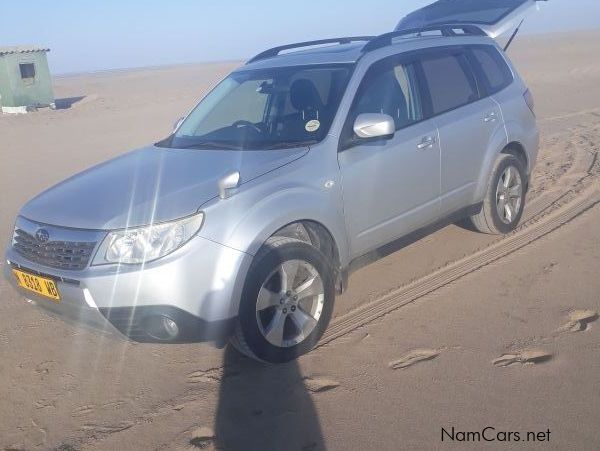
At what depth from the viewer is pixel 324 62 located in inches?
180

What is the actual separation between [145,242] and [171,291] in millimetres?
305

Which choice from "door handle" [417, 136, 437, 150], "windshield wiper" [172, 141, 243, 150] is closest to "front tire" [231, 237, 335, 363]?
"windshield wiper" [172, 141, 243, 150]

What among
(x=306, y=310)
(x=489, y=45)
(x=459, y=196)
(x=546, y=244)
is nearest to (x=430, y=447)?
(x=306, y=310)

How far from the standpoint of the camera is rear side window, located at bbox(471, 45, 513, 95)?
5.53 metres

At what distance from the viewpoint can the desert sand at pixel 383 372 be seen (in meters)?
3.07

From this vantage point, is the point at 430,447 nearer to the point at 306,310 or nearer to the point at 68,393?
the point at 306,310

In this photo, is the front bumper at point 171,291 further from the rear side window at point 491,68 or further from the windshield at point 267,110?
the rear side window at point 491,68

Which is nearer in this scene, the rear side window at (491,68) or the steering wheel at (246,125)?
the steering wheel at (246,125)

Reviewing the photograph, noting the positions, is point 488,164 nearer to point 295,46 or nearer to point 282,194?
point 295,46

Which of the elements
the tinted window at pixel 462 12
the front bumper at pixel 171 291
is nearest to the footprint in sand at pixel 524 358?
the front bumper at pixel 171 291

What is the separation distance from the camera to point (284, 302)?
371 cm

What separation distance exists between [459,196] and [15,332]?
3.59 meters

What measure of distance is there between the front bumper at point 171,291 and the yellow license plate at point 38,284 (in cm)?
8

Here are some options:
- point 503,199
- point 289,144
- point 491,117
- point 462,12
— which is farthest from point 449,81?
point 462,12
